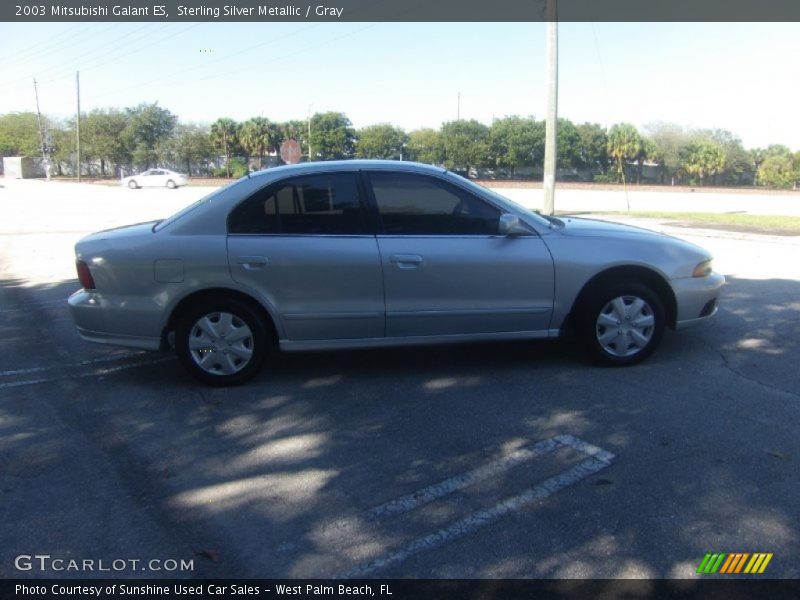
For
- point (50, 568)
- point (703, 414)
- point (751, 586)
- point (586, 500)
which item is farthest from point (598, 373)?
point (50, 568)

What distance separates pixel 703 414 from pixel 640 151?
73.5 m

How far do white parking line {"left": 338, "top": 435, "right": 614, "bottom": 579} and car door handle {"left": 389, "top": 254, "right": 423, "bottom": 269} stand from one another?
1.68 meters

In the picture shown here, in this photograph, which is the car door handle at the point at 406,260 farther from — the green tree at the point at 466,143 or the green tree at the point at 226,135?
the green tree at the point at 226,135

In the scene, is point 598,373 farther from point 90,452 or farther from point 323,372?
point 90,452

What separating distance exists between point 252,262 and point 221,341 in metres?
0.64

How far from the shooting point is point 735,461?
3.82 meters

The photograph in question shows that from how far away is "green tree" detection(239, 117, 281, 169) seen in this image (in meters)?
58.2

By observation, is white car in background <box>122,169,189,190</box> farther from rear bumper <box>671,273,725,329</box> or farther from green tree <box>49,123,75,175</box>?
rear bumper <box>671,273,725,329</box>

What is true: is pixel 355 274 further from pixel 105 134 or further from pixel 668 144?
pixel 668 144

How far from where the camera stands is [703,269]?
5633 mm

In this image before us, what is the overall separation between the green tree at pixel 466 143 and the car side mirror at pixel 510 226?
40.1m

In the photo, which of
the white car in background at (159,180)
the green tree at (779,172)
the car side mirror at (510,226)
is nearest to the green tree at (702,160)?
the green tree at (779,172)

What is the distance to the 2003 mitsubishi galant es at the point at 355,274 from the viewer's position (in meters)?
5.04

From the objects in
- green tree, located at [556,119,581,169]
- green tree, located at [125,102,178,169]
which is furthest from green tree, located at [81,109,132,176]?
green tree, located at [556,119,581,169]
